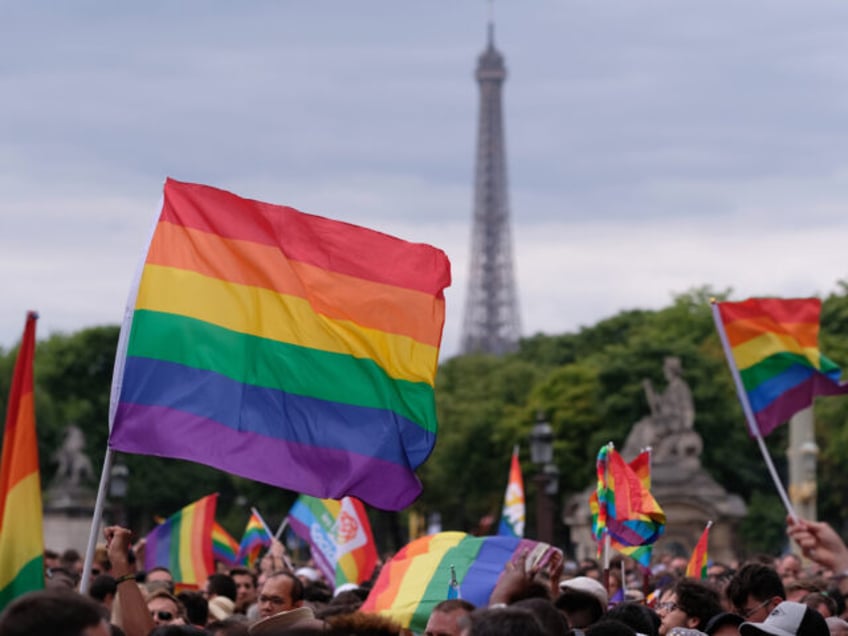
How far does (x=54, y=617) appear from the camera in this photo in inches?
246

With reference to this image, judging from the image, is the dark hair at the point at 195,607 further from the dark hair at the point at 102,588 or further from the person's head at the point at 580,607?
the person's head at the point at 580,607

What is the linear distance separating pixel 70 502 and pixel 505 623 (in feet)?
212

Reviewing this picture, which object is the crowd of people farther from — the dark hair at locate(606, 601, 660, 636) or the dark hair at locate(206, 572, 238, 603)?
the dark hair at locate(206, 572, 238, 603)

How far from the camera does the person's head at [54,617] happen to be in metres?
6.22

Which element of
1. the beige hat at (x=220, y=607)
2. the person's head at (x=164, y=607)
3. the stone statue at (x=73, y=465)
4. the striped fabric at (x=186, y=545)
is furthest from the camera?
the stone statue at (x=73, y=465)

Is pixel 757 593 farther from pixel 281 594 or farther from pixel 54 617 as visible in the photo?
pixel 54 617

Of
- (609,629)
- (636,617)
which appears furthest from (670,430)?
(609,629)

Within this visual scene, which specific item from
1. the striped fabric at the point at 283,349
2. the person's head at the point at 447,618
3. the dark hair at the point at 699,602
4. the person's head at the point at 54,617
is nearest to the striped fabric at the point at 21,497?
the striped fabric at the point at 283,349

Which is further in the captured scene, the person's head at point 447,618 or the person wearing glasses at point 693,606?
the person wearing glasses at point 693,606

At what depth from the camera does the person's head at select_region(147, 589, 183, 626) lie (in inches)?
511

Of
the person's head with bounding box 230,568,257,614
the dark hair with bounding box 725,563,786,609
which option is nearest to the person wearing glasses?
the dark hair with bounding box 725,563,786,609

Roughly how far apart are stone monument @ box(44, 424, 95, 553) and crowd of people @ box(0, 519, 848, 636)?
4859 cm

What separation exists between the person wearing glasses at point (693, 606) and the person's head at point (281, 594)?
1913 mm

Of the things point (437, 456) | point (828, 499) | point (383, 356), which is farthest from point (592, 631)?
point (437, 456)
